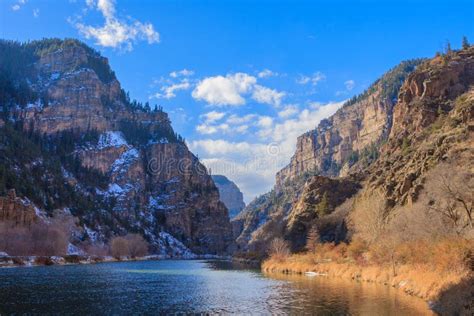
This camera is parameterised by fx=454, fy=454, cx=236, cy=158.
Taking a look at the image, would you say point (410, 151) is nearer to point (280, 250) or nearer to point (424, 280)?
point (280, 250)

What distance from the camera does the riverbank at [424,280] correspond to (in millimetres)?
28219

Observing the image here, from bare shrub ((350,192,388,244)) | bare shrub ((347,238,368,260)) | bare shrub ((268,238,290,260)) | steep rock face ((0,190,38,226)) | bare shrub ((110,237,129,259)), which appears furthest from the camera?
bare shrub ((110,237,129,259))

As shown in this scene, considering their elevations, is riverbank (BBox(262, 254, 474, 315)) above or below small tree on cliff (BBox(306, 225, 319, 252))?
below

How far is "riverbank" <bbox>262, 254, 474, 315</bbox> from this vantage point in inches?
1111

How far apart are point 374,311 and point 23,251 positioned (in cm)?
11267

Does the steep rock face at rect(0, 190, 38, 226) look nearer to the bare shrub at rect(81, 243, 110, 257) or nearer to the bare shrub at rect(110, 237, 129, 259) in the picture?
the bare shrub at rect(81, 243, 110, 257)

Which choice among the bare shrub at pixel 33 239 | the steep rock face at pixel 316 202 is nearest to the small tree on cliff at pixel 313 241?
the steep rock face at pixel 316 202

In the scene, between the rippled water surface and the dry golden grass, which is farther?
the dry golden grass

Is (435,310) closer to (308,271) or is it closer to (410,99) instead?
(308,271)

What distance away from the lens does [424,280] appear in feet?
130

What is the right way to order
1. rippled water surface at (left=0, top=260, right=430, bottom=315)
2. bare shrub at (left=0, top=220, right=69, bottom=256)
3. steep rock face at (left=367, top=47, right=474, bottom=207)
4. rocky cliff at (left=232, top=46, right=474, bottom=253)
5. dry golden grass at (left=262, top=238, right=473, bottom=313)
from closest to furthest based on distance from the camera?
rippled water surface at (left=0, top=260, right=430, bottom=315) → dry golden grass at (left=262, top=238, right=473, bottom=313) → steep rock face at (left=367, top=47, right=474, bottom=207) → rocky cliff at (left=232, top=46, right=474, bottom=253) → bare shrub at (left=0, top=220, right=69, bottom=256)

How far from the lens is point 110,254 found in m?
178

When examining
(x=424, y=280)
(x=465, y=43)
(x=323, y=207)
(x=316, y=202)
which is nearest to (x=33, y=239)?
(x=323, y=207)

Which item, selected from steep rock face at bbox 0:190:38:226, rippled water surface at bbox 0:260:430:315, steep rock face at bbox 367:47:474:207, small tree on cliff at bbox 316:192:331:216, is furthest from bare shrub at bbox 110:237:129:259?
rippled water surface at bbox 0:260:430:315
